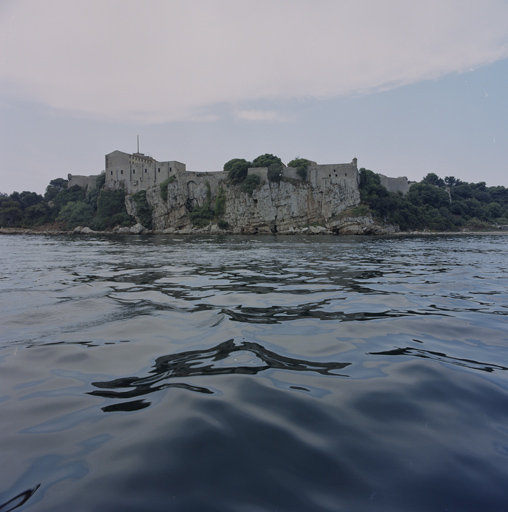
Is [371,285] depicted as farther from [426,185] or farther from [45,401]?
[426,185]

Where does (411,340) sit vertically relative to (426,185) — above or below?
below

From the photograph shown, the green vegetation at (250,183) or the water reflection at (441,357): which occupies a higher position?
the green vegetation at (250,183)

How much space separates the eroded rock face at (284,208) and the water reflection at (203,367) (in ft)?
169

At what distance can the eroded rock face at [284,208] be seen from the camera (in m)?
55.5

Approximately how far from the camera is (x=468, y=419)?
2.17 meters

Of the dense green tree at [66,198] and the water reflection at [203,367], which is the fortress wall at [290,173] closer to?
the dense green tree at [66,198]

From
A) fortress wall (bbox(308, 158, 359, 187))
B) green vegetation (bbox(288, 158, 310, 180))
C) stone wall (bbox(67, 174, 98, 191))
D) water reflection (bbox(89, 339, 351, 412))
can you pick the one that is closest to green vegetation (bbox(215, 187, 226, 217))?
green vegetation (bbox(288, 158, 310, 180))

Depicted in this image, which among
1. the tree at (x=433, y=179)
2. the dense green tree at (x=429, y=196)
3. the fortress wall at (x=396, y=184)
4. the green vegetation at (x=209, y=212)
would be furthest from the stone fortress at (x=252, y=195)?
the tree at (x=433, y=179)

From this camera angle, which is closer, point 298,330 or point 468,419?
point 468,419

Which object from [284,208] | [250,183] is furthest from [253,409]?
[250,183]

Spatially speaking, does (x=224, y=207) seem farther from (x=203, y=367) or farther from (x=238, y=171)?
(x=203, y=367)

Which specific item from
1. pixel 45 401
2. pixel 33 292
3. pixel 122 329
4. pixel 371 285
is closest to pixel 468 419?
pixel 45 401

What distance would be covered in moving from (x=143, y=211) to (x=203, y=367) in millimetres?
64084

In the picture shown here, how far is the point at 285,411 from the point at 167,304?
3.52 metres
